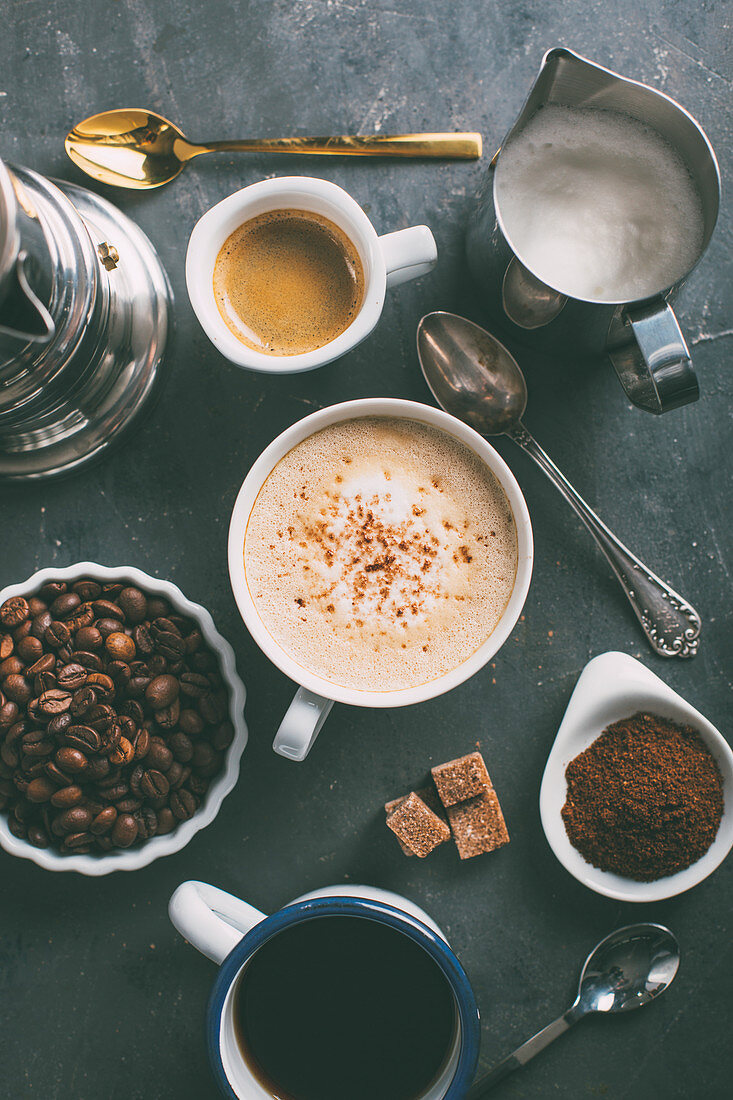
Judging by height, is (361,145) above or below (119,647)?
above

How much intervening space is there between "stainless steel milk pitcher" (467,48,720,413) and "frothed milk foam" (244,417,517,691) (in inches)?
9.0

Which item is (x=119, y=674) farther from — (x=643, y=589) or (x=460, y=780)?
(x=643, y=589)

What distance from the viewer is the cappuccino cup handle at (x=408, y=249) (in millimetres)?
974

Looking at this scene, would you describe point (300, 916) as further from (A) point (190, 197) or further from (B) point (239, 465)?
(A) point (190, 197)

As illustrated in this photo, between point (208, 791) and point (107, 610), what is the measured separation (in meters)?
0.30

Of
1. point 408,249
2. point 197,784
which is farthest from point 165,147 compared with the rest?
point 197,784

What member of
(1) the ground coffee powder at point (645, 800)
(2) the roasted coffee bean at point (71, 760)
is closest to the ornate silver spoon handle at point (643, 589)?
(1) the ground coffee powder at point (645, 800)

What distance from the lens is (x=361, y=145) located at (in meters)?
1.14

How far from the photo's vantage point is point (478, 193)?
43.3 inches

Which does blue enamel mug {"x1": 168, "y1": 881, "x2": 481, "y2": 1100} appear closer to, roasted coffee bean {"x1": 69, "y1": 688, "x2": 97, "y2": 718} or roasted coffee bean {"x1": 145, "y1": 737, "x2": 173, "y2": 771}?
roasted coffee bean {"x1": 145, "y1": 737, "x2": 173, "y2": 771}

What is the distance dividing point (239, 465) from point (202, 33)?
2.31 ft

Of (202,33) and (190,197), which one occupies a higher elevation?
(202,33)

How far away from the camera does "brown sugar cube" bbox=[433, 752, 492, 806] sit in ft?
3.62

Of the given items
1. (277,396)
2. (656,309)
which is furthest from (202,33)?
(656,309)
